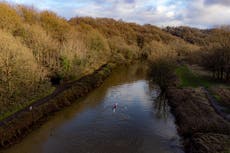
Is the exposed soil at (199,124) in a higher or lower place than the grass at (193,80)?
lower

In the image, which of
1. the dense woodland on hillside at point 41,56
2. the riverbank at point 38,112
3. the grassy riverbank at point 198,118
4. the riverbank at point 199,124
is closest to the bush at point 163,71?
the dense woodland on hillside at point 41,56

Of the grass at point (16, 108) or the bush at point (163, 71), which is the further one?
the bush at point (163, 71)

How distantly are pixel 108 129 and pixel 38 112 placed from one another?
28.2 feet

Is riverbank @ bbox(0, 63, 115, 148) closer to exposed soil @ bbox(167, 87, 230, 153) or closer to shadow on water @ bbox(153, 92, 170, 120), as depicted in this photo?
shadow on water @ bbox(153, 92, 170, 120)

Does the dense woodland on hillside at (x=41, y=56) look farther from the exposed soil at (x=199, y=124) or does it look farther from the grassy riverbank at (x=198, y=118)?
the exposed soil at (x=199, y=124)

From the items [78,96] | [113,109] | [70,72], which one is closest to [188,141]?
[113,109]

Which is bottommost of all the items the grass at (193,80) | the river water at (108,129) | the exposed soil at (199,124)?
the river water at (108,129)

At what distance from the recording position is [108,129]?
2373cm

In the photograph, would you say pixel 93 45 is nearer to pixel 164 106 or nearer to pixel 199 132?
pixel 164 106

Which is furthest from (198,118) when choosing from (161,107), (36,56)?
(36,56)

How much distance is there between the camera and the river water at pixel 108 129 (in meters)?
20.0

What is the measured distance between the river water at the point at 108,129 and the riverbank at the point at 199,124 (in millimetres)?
1030

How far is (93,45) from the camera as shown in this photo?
62.3 meters

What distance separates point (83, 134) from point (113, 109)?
822 centimetres
